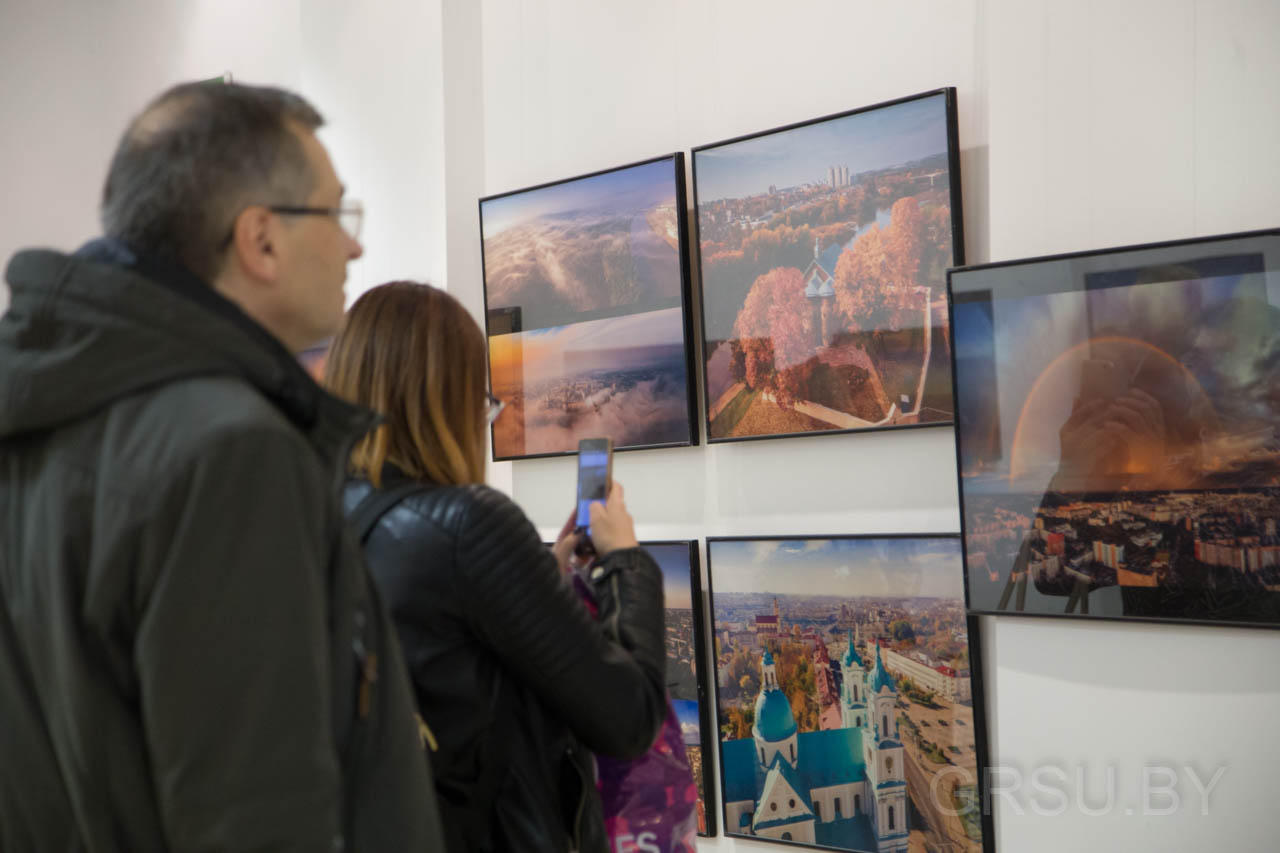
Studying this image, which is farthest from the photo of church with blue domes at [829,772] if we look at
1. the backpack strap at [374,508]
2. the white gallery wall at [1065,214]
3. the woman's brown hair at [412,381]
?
the backpack strap at [374,508]

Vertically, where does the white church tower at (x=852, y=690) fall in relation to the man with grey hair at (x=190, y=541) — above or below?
below

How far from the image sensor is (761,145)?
3.69 meters

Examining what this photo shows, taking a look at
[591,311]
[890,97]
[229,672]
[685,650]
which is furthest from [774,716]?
[229,672]

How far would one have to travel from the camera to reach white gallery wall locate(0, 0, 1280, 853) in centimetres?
277

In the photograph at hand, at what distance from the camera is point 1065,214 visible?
117 inches

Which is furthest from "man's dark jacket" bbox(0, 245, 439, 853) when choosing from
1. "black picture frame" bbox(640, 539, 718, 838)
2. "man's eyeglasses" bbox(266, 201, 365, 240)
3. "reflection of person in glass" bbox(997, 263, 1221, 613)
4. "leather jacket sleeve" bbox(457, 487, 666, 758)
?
"black picture frame" bbox(640, 539, 718, 838)

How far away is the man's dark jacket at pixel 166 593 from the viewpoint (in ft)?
3.38

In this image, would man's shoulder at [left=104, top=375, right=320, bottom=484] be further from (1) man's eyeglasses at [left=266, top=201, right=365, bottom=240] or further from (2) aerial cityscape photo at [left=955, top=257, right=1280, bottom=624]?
(2) aerial cityscape photo at [left=955, top=257, right=1280, bottom=624]

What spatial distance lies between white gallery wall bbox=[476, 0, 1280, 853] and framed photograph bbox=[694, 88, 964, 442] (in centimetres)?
10

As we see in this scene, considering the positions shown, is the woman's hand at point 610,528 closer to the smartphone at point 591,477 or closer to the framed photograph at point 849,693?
the smartphone at point 591,477

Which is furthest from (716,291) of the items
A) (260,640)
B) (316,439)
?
(260,640)

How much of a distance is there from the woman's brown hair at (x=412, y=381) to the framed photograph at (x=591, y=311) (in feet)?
6.51

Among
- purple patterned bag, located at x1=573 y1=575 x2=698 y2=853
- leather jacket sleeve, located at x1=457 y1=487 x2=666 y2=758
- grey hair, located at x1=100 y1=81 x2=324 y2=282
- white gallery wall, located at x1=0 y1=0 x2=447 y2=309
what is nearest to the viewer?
grey hair, located at x1=100 y1=81 x2=324 y2=282

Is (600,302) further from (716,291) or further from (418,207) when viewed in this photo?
(418,207)
